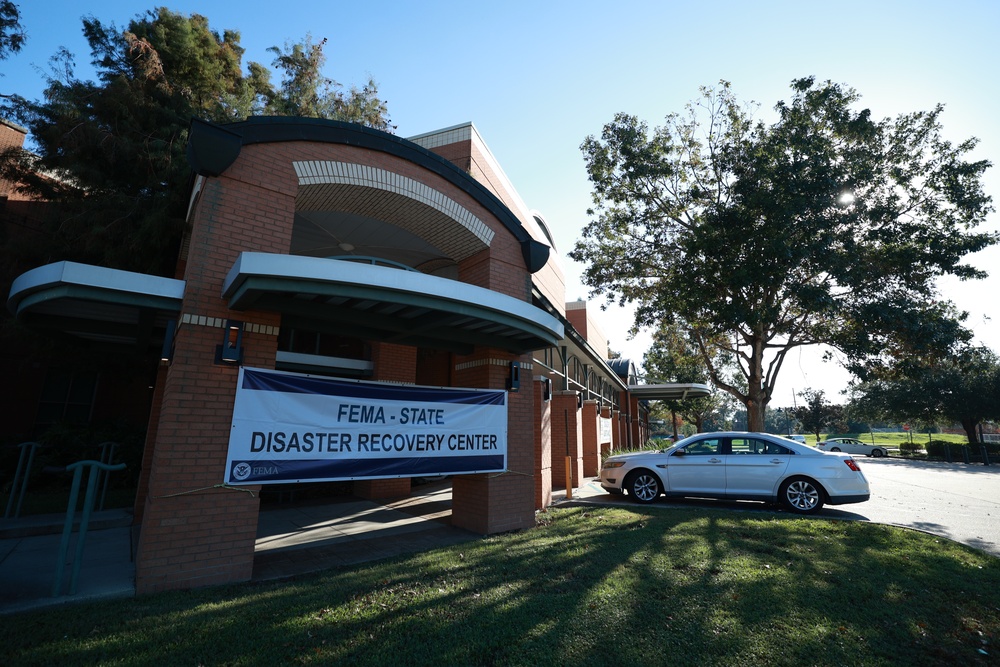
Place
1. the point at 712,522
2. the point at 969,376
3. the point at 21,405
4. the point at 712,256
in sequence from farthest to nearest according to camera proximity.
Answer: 1. the point at 969,376
2. the point at 712,256
3. the point at 21,405
4. the point at 712,522

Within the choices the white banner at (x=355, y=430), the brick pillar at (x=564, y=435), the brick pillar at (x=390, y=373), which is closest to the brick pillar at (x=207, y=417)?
the white banner at (x=355, y=430)

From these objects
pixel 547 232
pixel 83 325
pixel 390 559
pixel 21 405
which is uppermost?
pixel 547 232

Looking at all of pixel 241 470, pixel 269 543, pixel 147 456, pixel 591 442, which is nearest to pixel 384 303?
pixel 241 470

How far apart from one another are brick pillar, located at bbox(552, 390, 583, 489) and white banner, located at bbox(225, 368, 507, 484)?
17.3 feet

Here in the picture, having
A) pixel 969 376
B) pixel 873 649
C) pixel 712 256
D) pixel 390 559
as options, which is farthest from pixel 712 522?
pixel 969 376

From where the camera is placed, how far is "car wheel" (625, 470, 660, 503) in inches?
396

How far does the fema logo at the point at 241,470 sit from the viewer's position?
4.96 m

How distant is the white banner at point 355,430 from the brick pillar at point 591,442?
8.19 m

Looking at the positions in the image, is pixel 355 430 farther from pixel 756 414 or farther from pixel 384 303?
pixel 756 414

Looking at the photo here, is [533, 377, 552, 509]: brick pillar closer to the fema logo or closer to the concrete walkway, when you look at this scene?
the concrete walkway

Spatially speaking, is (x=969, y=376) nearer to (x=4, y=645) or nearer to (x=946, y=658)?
(x=946, y=658)

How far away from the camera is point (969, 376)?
3011 cm

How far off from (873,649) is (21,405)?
18.7m

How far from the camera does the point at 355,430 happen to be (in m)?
5.91
